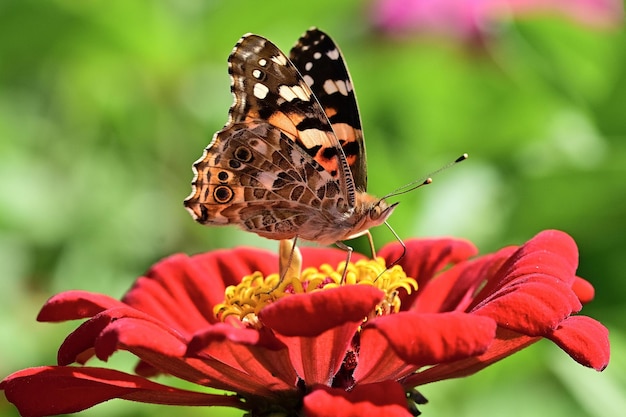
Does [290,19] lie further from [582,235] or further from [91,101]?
[582,235]

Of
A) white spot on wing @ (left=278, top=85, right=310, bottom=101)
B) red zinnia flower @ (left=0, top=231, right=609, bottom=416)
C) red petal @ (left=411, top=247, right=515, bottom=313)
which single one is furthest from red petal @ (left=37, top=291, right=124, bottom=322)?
red petal @ (left=411, top=247, right=515, bottom=313)

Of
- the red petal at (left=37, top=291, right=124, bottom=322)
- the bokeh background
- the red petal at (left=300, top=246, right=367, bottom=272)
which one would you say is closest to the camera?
the red petal at (left=37, top=291, right=124, bottom=322)

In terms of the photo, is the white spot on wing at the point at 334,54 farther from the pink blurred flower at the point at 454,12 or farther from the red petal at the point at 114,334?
the pink blurred flower at the point at 454,12

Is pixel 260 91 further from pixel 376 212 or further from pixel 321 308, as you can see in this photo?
pixel 321 308

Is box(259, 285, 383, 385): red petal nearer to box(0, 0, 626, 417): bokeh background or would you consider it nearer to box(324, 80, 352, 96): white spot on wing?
box(324, 80, 352, 96): white spot on wing

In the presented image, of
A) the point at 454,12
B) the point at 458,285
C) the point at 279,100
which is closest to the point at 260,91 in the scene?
the point at 279,100
